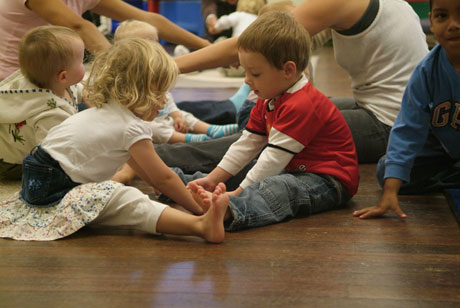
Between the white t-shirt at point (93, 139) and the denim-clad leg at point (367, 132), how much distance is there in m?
0.77

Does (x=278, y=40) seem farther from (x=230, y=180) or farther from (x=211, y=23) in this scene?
(x=211, y=23)

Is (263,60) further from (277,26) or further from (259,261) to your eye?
(259,261)

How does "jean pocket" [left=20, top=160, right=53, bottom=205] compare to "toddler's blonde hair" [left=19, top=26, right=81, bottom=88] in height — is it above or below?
below

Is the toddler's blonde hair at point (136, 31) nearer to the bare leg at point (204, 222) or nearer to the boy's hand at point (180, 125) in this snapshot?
the boy's hand at point (180, 125)

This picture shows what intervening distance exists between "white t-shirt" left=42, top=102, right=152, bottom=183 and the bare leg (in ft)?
0.66

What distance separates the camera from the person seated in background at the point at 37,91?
62.1 inches

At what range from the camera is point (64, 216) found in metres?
1.32

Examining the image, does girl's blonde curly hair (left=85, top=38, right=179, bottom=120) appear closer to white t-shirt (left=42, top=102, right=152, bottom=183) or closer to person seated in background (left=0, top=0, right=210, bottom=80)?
white t-shirt (left=42, top=102, right=152, bottom=183)

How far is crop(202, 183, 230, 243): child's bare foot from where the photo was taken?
125cm

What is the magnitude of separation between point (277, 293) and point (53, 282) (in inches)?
17.1

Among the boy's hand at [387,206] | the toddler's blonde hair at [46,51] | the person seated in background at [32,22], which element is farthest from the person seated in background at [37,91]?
the boy's hand at [387,206]

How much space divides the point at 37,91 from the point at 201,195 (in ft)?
2.17

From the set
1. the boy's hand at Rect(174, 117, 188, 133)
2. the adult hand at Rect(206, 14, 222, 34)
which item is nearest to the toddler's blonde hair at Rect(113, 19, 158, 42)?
the boy's hand at Rect(174, 117, 188, 133)

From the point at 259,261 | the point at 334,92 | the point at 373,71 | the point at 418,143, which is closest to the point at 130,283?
the point at 259,261
